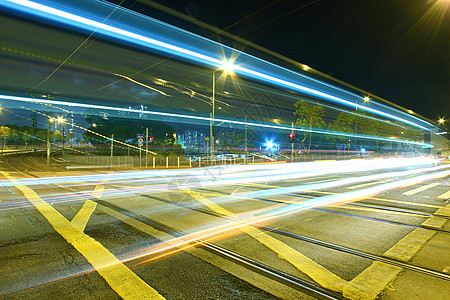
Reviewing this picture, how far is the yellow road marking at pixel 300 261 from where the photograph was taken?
3043mm

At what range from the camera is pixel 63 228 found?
520 centimetres

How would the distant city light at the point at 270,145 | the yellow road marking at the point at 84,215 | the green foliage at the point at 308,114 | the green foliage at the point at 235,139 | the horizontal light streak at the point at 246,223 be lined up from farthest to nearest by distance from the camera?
the distant city light at the point at 270,145 < the green foliage at the point at 235,139 < the green foliage at the point at 308,114 < the yellow road marking at the point at 84,215 < the horizontal light streak at the point at 246,223

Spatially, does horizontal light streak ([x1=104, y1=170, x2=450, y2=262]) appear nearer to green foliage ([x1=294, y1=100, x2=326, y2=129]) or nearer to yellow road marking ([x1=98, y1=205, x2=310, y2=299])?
yellow road marking ([x1=98, y1=205, x2=310, y2=299])

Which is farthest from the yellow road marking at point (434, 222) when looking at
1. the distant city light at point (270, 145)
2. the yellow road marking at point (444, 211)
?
the distant city light at point (270, 145)

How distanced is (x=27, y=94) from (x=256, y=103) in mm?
17938

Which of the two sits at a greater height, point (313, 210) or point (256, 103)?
point (256, 103)

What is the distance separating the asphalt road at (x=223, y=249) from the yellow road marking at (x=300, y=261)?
0.02 meters

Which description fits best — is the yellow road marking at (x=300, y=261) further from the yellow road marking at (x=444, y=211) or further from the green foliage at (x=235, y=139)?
the green foliage at (x=235, y=139)

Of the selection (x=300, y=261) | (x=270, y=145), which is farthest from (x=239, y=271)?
(x=270, y=145)

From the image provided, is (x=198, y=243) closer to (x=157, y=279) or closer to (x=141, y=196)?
(x=157, y=279)

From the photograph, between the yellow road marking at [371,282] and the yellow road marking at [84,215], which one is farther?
the yellow road marking at [84,215]

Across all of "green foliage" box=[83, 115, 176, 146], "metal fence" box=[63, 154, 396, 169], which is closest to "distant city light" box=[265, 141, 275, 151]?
"metal fence" box=[63, 154, 396, 169]

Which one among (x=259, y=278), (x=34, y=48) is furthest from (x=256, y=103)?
(x=259, y=278)

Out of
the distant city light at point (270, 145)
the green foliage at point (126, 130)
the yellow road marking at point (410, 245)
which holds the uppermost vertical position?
the green foliage at point (126, 130)
